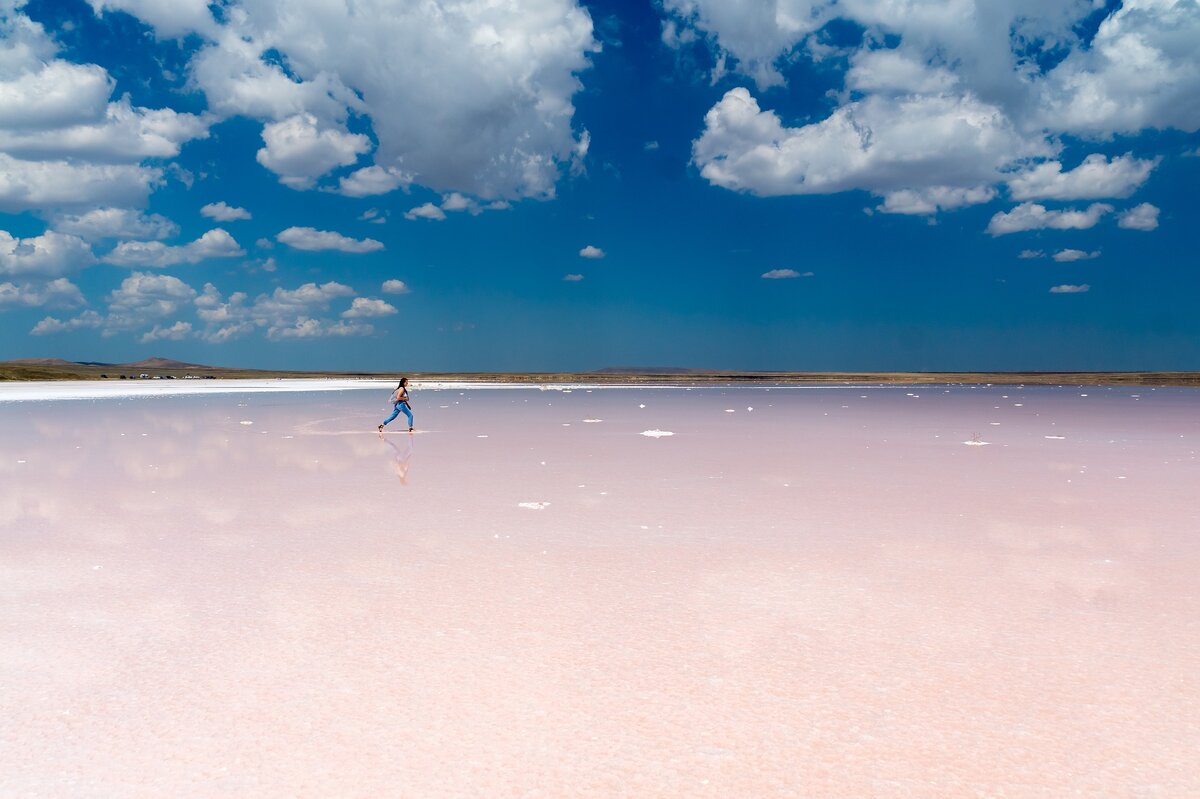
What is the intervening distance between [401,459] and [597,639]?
1111cm

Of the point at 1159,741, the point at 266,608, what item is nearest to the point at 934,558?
the point at 1159,741

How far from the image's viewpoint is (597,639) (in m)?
5.39

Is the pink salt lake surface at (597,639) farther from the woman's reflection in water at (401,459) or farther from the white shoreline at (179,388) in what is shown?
the white shoreline at (179,388)

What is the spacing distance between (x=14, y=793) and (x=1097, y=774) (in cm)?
445

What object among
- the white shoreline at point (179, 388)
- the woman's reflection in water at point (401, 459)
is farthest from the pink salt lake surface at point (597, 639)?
the white shoreline at point (179, 388)

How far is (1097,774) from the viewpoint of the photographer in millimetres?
3670

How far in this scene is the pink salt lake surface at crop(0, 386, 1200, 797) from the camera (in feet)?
12.4

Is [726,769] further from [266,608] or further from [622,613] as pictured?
[266,608]

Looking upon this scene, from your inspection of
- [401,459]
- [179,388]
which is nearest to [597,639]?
[401,459]

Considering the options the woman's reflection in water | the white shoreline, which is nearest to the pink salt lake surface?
the woman's reflection in water

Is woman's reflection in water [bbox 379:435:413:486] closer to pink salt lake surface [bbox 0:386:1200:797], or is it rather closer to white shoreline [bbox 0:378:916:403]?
pink salt lake surface [bbox 0:386:1200:797]

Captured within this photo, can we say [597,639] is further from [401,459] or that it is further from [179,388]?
[179,388]

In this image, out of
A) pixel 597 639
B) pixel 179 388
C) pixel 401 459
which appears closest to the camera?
pixel 597 639

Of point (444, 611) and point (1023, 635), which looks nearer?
point (1023, 635)
